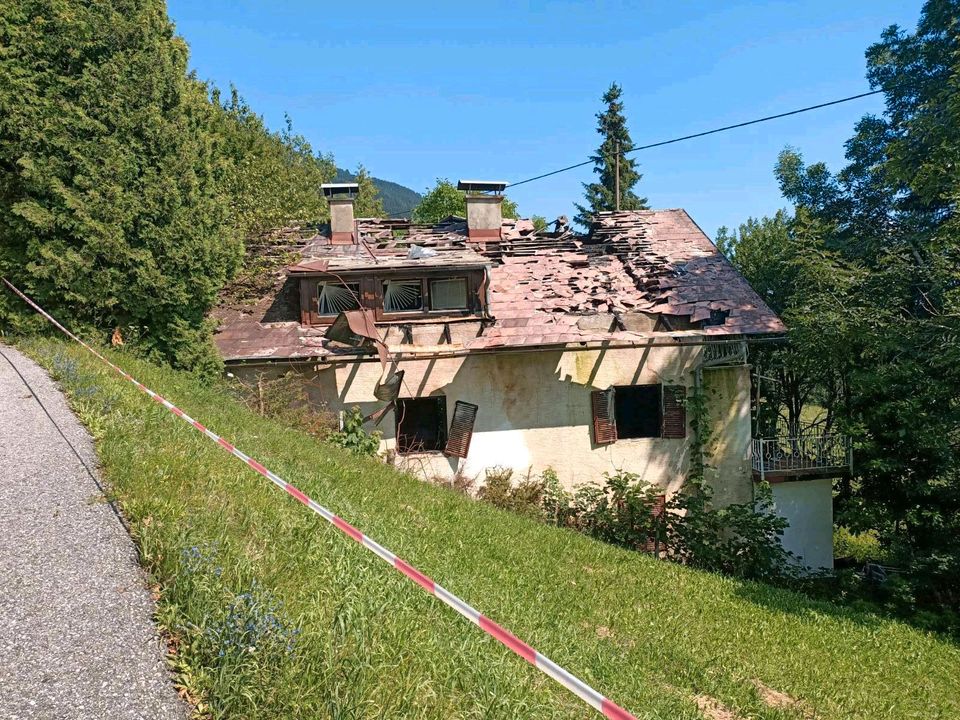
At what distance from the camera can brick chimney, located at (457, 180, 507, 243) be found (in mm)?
16922

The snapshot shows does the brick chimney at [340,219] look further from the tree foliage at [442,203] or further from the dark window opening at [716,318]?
the tree foliage at [442,203]

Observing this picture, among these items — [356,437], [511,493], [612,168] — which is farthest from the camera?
[612,168]

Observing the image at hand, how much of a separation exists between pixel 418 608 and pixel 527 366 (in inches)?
366

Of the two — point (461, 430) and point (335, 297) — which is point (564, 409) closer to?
point (461, 430)

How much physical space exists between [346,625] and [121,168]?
10159 mm

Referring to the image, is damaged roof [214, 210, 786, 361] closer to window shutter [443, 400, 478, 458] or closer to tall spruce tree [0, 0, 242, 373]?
window shutter [443, 400, 478, 458]

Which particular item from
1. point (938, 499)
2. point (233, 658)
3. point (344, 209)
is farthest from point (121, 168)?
point (938, 499)

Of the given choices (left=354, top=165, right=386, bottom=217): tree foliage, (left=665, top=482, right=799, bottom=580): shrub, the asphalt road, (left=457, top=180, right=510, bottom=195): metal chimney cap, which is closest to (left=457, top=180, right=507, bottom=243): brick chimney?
(left=457, top=180, right=510, bottom=195): metal chimney cap

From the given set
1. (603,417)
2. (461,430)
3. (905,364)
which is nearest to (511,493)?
(461,430)

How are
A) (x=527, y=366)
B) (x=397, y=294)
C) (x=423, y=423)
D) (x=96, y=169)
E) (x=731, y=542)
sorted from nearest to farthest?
1. (x=96, y=169)
2. (x=731, y=542)
3. (x=527, y=366)
4. (x=423, y=423)
5. (x=397, y=294)

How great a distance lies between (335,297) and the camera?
14.1 meters

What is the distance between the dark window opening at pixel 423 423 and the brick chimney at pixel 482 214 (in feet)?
18.0

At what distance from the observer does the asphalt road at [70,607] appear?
3.08 m

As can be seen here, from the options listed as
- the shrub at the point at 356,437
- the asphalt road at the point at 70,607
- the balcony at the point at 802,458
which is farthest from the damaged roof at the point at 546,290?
the asphalt road at the point at 70,607
